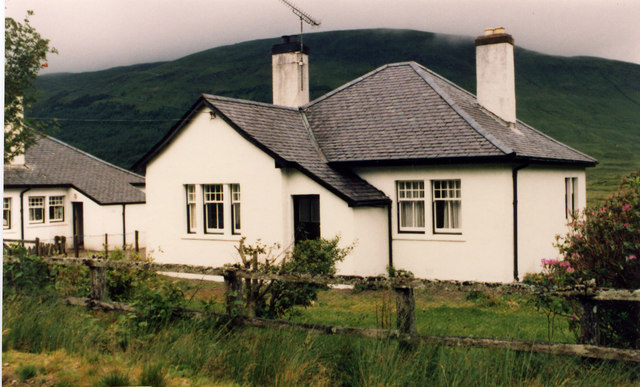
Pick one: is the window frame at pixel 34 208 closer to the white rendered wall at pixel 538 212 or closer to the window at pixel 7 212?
the window at pixel 7 212

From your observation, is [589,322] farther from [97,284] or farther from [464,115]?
[464,115]

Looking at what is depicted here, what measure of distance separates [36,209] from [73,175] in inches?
112

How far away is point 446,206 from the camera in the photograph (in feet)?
58.7

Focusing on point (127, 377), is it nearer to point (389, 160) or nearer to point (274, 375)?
point (274, 375)

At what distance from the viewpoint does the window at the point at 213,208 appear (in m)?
19.7

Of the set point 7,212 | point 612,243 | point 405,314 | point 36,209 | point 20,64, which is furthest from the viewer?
point 36,209

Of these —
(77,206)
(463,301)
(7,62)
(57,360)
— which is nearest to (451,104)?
(463,301)

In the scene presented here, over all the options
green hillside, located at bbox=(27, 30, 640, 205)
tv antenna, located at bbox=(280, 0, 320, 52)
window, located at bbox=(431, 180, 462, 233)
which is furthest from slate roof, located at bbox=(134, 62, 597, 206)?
green hillside, located at bbox=(27, 30, 640, 205)

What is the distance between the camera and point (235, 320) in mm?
7062

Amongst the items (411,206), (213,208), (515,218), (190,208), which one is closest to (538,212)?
(515,218)

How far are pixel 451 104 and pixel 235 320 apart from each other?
45.4ft

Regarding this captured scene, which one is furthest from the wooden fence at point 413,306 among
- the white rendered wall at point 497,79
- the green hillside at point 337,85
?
the green hillside at point 337,85

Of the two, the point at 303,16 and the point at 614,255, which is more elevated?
the point at 303,16

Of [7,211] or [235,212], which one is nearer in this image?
[235,212]
